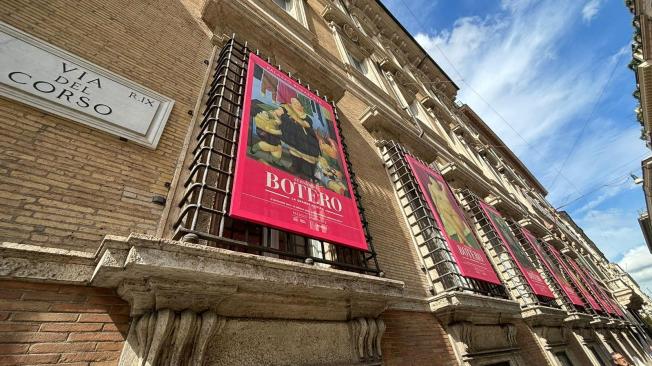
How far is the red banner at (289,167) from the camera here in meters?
3.04

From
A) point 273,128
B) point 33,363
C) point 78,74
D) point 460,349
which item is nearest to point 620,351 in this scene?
point 460,349

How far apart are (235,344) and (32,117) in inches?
102

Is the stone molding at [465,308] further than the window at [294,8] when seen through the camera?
No

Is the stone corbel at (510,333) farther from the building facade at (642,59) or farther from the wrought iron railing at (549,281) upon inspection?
the building facade at (642,59)

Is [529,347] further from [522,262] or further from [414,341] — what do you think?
[414,341]

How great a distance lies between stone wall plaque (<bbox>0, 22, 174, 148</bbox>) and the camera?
248 cm

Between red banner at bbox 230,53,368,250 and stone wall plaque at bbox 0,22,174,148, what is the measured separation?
104 centimetres

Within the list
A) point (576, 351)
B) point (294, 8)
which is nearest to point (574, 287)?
point (576, 351)

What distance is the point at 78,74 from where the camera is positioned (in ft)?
9.36

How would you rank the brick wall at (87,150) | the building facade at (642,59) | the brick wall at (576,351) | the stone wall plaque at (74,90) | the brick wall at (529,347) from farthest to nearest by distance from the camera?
the building facade at (642,59) < the brick wall at (576,351) < the brick wall at (529,347) < the stone wall plaque at (74,90) < the brick wall at (87,150)

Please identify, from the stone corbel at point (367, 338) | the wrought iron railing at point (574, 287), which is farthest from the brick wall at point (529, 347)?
the wrought iron railing at point (574, 287)

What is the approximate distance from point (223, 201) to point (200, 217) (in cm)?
34

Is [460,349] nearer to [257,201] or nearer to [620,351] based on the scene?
[257,201]

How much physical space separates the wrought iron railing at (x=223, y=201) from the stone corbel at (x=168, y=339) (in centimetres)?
61
